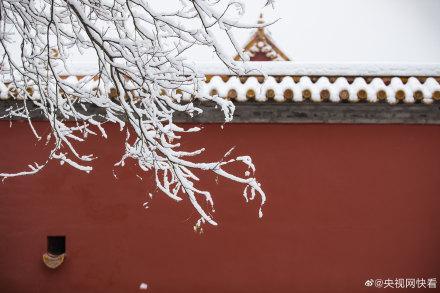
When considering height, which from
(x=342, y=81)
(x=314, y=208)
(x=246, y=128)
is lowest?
(x=314, y=208)

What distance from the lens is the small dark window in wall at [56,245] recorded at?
4.11 m

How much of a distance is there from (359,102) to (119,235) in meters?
2.15

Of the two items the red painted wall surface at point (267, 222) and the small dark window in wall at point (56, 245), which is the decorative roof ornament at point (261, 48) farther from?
the small dark window in wall at point (56, 245)

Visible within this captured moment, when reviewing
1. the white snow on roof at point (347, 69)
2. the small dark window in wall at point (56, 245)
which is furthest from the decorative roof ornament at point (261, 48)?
the small dark window in wall at point (56, 245)

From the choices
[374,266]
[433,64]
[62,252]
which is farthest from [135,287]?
[433,64]

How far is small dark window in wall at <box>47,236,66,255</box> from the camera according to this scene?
4.11 m

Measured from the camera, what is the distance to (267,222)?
3.98 metres

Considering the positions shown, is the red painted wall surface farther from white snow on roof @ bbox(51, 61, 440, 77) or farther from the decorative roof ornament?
the decorative roof ornament

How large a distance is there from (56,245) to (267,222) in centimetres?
176

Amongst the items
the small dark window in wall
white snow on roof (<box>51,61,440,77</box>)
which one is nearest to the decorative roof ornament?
white snow on roof (<box>51,61,440,77</box>)

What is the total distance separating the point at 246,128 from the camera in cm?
402

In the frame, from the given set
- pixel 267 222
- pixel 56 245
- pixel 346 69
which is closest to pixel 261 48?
pixel 346 69

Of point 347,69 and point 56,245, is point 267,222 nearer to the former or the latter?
point 347,69

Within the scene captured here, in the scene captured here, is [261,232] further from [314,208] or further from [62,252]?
[62,252]
